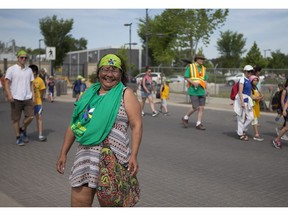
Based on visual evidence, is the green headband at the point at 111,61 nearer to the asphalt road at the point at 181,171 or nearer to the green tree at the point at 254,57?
the asphalt road at the point at 181,171

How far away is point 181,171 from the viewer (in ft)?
20.2

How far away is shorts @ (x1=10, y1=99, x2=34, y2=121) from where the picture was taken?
314 inches

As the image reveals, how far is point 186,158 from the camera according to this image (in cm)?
714

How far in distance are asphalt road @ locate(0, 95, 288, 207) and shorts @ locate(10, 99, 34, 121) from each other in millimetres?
621

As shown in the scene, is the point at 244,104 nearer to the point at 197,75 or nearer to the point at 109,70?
the point at 197,75

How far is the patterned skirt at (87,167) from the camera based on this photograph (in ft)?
10.6

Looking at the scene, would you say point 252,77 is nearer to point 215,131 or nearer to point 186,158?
point 215,131

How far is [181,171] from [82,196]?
10.0ft

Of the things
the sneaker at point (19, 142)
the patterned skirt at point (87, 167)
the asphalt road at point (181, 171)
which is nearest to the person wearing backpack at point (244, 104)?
the asphalt road at point (181, 171)

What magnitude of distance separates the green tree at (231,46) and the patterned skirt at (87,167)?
→ 60053 mm

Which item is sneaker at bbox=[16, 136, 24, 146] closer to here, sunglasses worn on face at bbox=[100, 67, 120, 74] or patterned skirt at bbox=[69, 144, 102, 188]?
patterned skirt at bbox=[69, 144, 102, 188]
